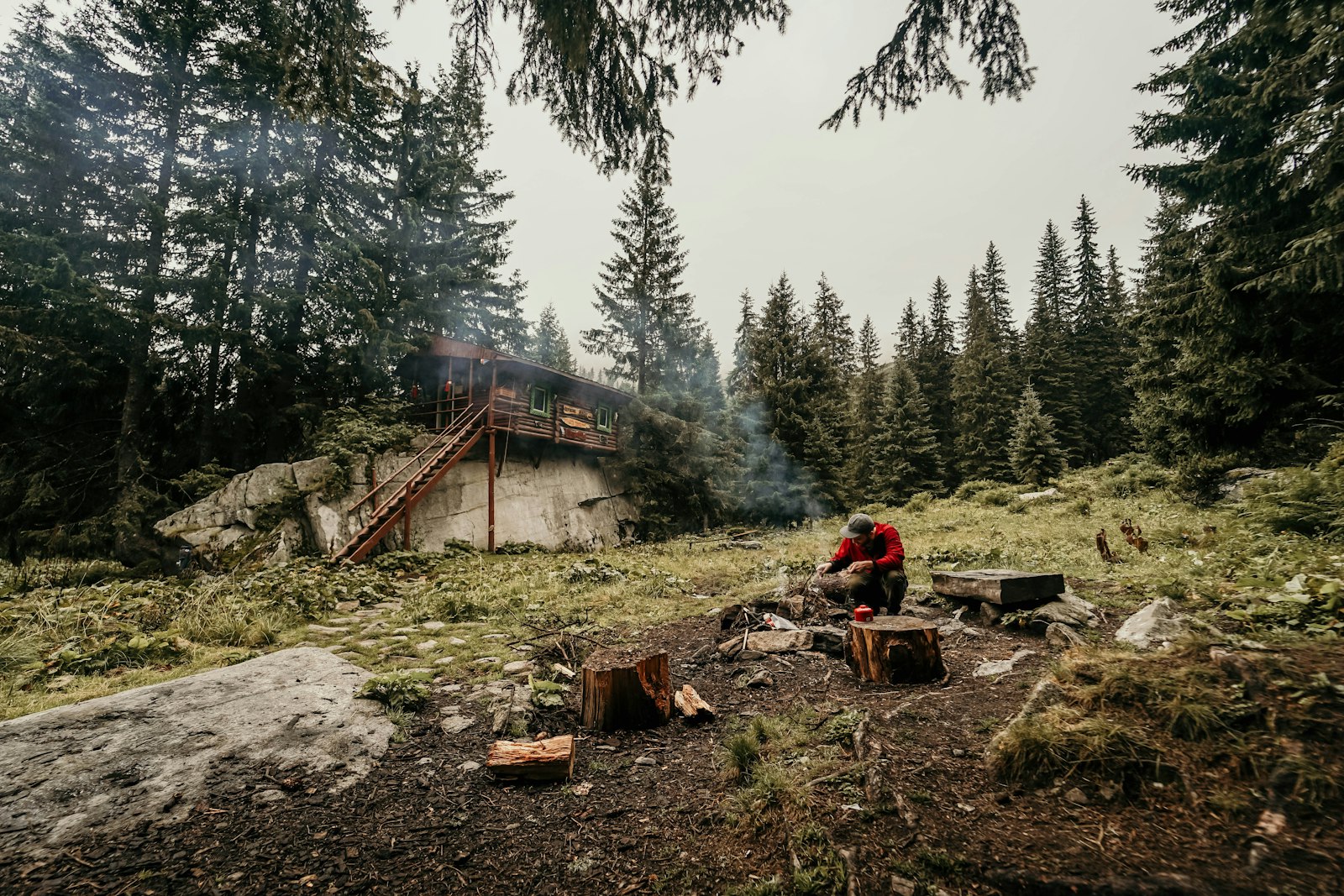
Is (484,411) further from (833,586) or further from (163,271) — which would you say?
(833,586)

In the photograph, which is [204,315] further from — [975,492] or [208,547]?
[975,492]

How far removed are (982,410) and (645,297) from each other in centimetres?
2313

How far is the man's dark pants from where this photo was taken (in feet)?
20.6

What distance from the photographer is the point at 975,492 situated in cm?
2528

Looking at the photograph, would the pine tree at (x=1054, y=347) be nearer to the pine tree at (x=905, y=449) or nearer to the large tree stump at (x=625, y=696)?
the pine tree at (x=905, y=449)

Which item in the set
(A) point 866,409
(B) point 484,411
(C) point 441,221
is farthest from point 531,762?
(A) point 866,409

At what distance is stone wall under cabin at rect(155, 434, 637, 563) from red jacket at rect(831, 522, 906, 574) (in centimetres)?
1120

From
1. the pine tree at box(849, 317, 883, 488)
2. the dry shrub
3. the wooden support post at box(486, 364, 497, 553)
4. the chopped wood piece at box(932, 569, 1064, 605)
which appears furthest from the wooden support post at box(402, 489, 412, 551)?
the pine tree at box(849, 317, 883, 488)

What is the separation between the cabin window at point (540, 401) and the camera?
1883 cm

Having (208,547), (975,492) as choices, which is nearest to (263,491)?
(208,547)

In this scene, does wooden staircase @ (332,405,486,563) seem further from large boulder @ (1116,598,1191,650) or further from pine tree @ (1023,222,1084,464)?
pine tree @ (1023,222,1084,464)

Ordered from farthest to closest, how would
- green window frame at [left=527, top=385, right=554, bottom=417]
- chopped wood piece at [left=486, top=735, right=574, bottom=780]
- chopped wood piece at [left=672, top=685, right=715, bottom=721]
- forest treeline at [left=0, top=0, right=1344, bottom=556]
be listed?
1. green window frame at [left=527, top=385, right=554, bottom=417]
2. forest treeline at [left=0, top=0, right=1344, bottom=556]
3. chopped wood piece at [left=672, top=685, right=715, bottom=721]
4. chopped wood piece at [left=486, top=735, right=574, bottom=780]

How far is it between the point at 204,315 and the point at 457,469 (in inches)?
312

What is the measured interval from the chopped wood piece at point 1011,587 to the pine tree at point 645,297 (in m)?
21.0
